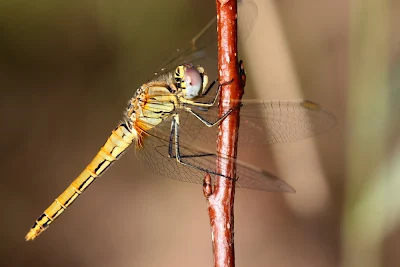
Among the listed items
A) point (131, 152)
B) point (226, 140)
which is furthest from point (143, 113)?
point (131, 152)

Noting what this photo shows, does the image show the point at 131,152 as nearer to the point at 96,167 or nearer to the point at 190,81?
the point at 96,167

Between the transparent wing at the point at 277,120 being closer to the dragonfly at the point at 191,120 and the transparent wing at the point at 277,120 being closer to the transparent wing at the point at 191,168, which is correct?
the dragonfly at the point at 191,120

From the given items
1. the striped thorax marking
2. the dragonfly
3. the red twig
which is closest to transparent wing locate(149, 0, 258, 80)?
the dragonfly

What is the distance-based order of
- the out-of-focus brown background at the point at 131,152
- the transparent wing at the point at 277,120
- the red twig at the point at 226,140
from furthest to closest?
the out-of-focus brown background at the point at 131,152
the transparent wing at the point at 277,120
the red twig at the point at 226,140

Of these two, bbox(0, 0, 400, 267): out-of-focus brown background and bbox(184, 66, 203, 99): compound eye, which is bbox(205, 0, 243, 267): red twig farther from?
bbox(0, 0, 400, 267): out-of-focus brown background

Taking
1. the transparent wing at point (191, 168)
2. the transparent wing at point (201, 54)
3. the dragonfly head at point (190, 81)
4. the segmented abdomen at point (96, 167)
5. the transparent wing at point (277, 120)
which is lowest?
the segmented abdomen at point (96, 167)

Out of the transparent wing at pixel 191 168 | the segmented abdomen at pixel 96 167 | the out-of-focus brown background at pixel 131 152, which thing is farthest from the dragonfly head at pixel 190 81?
the out-of-focus brown background at pixel 131 152
